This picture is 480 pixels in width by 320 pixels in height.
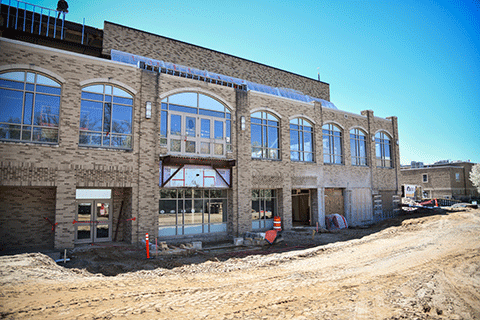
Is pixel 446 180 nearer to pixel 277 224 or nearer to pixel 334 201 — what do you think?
pixel 334 201

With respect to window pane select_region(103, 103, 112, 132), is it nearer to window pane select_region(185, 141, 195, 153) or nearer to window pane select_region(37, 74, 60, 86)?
window pane select_region(37, 74, 60, 86)

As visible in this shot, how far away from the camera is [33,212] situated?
12.6m

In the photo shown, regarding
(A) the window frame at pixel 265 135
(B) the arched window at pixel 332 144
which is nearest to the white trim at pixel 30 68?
(A) the window frame at pixel 265 135

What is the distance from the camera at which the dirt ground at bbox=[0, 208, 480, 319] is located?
5.97 meters

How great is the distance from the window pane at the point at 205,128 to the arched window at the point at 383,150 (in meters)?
17.0

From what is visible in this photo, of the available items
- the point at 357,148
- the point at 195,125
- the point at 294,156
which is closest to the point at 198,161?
the point at 195,125

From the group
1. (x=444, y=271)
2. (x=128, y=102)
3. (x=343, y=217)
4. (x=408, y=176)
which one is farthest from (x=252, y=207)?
(x=408, y=176)

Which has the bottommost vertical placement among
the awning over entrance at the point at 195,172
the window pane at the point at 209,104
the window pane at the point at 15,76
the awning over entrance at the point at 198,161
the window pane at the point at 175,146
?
the awning over entrance at the point at 195,172

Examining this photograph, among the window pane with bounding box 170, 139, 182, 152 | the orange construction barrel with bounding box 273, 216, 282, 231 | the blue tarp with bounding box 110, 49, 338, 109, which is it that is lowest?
the orange construction barrel with bounding box 273, 216, 282, 231

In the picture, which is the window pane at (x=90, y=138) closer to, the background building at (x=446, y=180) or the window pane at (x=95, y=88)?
the window pane at (x=95, y=88)

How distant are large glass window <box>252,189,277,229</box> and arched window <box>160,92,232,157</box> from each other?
4.13 meters

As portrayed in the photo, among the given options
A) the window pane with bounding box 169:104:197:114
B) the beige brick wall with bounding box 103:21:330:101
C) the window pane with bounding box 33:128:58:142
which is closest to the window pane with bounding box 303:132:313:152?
the beige brick wall with bounding box 103:21:330:101

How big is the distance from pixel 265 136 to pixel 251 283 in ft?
40.0

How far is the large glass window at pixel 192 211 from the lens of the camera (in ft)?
50.0
